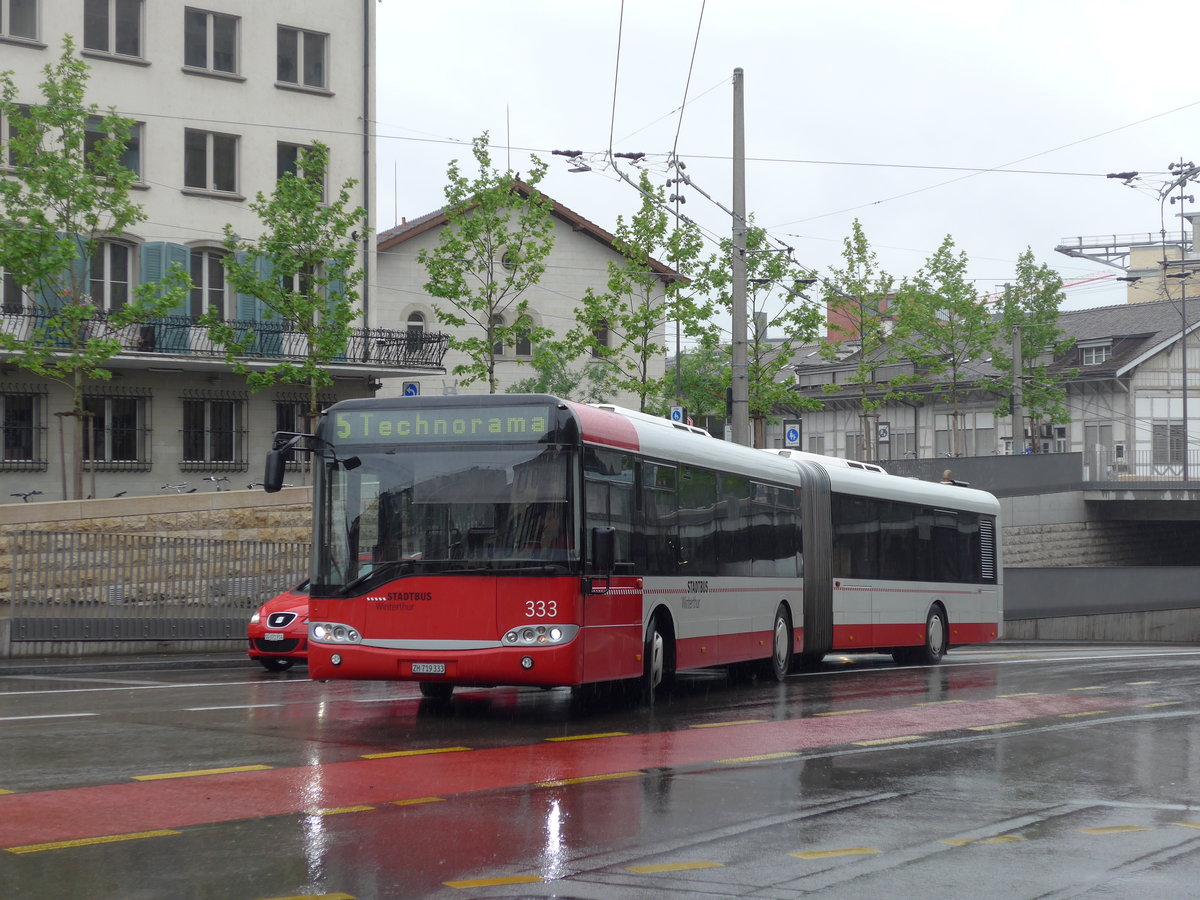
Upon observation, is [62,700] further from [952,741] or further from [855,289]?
[855,289]

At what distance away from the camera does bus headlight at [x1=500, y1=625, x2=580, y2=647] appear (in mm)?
13695

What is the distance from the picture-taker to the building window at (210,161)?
4059cm

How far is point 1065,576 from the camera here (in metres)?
40.1

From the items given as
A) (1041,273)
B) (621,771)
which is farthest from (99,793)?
(1041,273)

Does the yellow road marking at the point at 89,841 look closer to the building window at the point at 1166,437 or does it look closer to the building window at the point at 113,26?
the building window at the point at 113,26

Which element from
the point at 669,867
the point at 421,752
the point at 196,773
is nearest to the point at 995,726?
the point at 421,752

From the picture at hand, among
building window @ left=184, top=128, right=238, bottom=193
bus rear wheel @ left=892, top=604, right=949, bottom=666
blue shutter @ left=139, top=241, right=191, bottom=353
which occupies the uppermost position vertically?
building window @ left=184, top=128, right=238, bottom=193

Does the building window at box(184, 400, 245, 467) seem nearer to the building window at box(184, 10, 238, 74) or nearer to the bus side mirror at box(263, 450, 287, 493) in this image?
the building window at box(184, 10, 238, 74)

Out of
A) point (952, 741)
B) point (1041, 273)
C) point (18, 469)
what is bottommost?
point (952, 741)

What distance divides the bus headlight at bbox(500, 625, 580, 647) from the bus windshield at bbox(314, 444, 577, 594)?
20.6 inches

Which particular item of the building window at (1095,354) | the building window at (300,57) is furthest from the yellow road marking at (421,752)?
the building window at (1095,354)

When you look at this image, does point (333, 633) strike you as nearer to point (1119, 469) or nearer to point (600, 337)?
point (1119, 469)

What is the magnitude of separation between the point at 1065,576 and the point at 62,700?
29478 millimetres

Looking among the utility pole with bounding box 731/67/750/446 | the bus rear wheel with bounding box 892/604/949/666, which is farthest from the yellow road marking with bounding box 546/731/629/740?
the utility pole with bounding box 731/67/750/446
